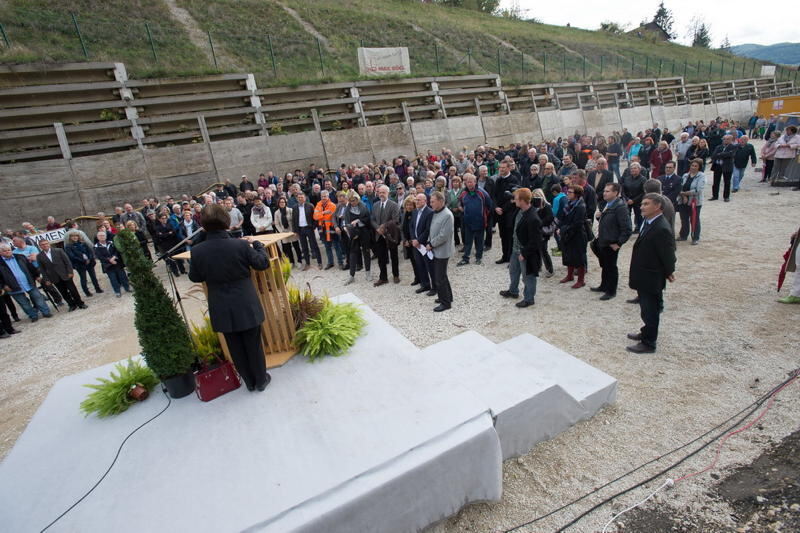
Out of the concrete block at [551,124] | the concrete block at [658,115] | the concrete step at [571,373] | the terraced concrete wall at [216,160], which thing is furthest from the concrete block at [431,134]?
the concrete step at [571,373]

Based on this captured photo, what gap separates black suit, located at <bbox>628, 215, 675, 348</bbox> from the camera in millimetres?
4480

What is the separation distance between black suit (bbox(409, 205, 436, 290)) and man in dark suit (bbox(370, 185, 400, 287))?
575mm

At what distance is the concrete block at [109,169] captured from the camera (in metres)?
14.3

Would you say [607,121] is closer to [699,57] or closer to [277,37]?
[277,37]

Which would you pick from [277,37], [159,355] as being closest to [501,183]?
[159,355]

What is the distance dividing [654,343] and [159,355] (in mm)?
5546

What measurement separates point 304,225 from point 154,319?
6.40 meters

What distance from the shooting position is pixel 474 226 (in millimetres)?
8414

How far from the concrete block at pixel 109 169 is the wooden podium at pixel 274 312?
46.9 ft

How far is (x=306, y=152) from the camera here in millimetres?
18094

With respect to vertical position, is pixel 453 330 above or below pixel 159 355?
below

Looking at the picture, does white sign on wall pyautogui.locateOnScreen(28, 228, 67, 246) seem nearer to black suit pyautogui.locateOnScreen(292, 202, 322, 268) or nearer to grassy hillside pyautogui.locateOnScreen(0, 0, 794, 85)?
black suit pyautogui.locateOnScreen(292, 202, 322, 268)

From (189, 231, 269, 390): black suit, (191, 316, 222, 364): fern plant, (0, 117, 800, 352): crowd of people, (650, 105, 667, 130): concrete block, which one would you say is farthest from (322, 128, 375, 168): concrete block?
(650, 105, 667, 130): concrete block

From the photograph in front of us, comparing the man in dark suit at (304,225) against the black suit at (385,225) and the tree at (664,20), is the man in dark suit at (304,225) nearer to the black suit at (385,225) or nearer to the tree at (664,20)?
the black suit at (385,225)
